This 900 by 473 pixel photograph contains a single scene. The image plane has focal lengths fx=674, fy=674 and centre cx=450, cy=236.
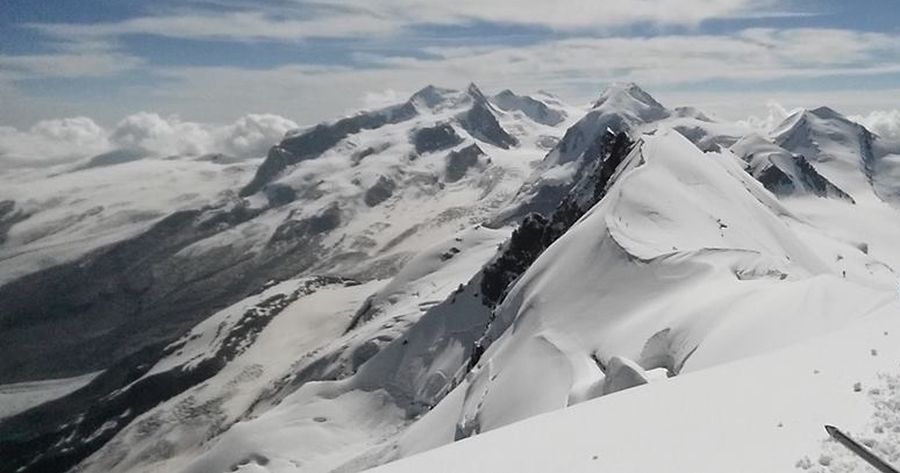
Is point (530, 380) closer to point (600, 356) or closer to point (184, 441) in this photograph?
point (600, 356)

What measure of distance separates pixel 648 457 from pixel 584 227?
195 ft

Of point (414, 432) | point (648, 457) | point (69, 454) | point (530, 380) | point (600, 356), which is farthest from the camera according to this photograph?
point (69, 454)

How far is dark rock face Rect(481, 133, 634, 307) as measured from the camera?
106375 millimetres

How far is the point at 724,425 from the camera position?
14438mm

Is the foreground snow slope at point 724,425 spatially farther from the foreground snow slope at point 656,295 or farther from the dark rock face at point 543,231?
the dark rock face at point 543,231

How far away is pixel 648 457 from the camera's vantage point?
13.4 m

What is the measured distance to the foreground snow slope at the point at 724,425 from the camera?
12867mm

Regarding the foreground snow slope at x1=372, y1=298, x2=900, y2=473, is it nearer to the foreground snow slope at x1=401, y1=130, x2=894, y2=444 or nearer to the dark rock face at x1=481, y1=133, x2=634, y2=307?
the foreground snow slope at x1=401, y1=130, x2=894, y2=444

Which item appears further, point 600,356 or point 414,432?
point 414,432

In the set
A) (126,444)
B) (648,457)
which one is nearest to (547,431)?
(648,457)

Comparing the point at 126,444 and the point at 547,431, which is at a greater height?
the point at 547,431

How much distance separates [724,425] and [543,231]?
332 ft

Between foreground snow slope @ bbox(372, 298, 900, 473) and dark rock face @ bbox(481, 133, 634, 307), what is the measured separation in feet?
280

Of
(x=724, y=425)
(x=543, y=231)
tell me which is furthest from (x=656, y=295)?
(x=543, y=231)
